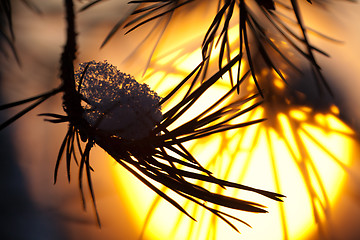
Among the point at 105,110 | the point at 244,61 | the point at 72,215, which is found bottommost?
the point at 72,215

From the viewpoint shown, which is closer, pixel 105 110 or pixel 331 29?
pixel 105 110

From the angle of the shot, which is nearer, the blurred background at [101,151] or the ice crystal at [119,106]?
the ice crystal at [119,106]

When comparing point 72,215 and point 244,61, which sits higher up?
point 244,61

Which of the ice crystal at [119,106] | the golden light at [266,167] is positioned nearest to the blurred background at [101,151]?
the golden light at [266,167]

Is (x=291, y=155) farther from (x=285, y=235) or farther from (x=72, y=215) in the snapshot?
(x=72, y=215)

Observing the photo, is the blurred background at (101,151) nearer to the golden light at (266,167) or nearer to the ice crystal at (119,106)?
the golden light at (266,167)

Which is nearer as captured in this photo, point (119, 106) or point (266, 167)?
point (119, 106)

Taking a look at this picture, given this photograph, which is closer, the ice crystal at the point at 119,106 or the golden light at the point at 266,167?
the ice crystal at the point at 119,106

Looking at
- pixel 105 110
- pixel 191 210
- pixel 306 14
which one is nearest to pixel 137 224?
pixel 191 210
